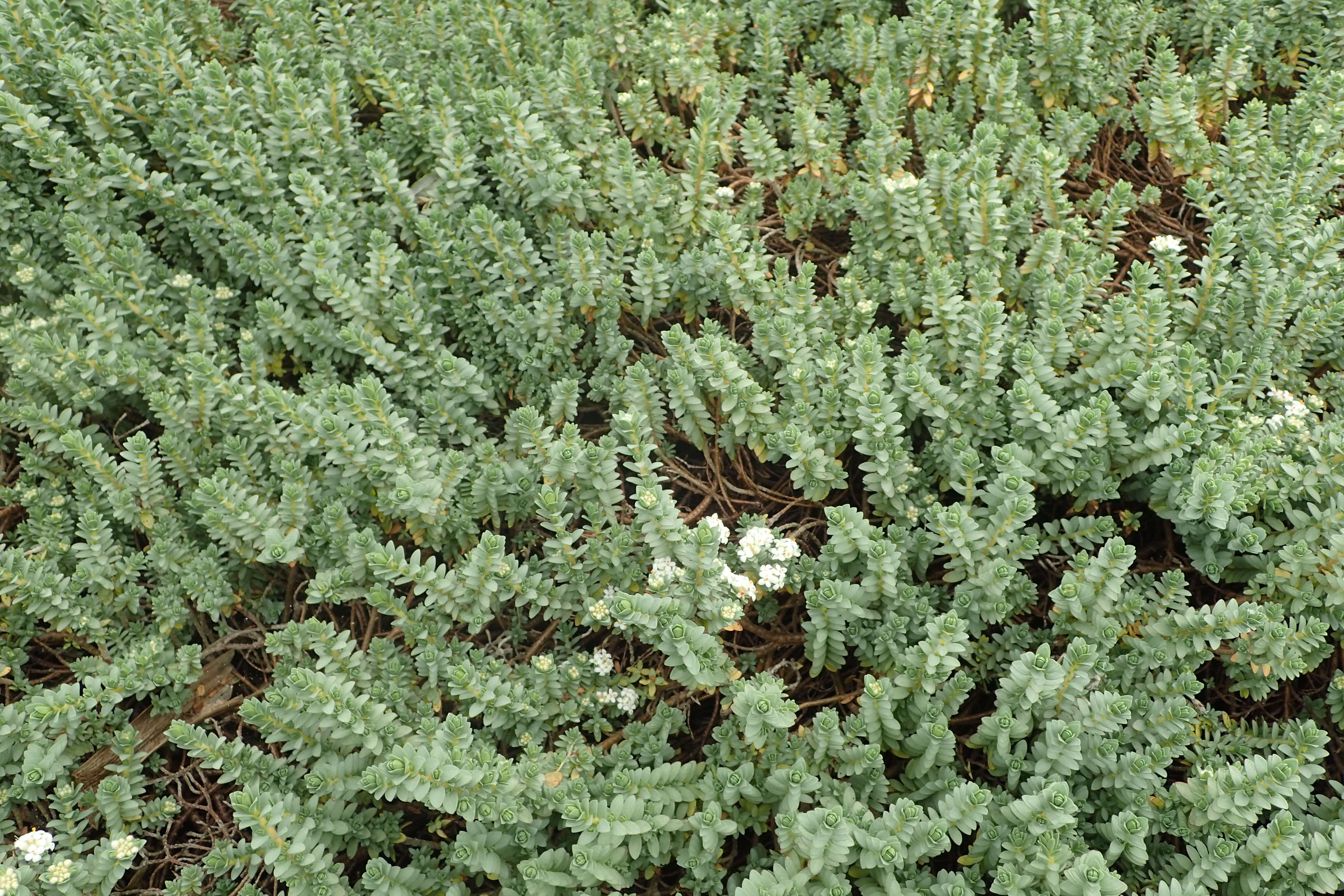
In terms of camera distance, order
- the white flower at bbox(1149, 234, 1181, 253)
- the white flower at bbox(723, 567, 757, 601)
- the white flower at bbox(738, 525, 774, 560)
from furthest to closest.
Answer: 1. the white flower at bbox(1149, 234, 1181, 253)
2. the white flower at bbox(738, 525, 774, 560)
3. the white flower at bbox(723, 567, 757, 601)

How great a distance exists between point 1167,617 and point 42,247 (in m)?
4.22

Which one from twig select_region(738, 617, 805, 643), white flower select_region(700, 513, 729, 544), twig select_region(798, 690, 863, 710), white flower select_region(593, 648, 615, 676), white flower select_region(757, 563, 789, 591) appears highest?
white flower select_region(700, 513, 729, 544)

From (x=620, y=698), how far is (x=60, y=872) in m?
1.59

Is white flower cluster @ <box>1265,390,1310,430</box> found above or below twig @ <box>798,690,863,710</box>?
above

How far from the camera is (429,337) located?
3.62 meters

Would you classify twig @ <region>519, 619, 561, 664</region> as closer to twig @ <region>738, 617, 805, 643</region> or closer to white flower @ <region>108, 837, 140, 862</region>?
twig @ <region>738, 617, 805, 643</region>

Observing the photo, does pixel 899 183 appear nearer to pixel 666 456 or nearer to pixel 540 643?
pixel 666 456

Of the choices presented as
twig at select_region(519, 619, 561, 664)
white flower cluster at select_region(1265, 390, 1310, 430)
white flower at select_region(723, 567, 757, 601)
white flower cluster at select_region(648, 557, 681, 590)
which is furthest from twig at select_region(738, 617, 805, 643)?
white flower cluster at select_region(1265, 390, 1310, 430)

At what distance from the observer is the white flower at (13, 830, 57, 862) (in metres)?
2.74

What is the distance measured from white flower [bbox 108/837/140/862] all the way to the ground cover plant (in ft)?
0.45

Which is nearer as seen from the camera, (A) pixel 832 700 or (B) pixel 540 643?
(A) pixel 832 700

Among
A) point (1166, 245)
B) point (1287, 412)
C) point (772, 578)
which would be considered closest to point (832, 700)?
point (772, 578)

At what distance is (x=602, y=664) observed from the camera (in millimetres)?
3137

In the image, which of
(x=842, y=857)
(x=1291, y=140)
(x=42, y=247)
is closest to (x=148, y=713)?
(x=42, y=247)
